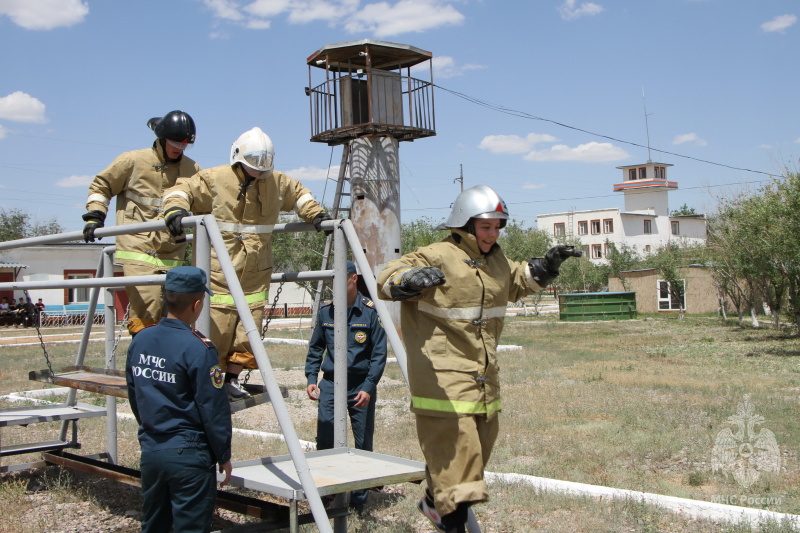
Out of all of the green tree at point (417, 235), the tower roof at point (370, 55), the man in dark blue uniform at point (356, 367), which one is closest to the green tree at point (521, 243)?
the green tree at point (417, 235)

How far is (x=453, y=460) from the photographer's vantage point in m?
3.84

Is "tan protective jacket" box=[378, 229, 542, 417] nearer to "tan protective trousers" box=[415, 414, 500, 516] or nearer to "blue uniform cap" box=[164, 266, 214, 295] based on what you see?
"tan protective trousers" box=[415, 414, 500, 516]

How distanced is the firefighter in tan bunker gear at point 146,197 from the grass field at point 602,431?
6.03 ft

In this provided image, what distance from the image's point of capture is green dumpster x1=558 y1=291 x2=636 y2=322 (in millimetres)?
34812

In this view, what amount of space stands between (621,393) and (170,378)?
9.06m

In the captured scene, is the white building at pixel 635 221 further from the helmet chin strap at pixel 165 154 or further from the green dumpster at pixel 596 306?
the helmet chin strap at pixel 165 154

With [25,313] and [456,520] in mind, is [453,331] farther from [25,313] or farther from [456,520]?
[25,313]

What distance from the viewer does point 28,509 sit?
5.79 meters

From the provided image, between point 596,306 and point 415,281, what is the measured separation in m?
33.1

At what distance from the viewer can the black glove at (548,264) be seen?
4164 mm

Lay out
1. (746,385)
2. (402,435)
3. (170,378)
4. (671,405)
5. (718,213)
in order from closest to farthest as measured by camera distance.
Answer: (170,378) → (402,435) → (671,405) → (746,385) → (718,213)

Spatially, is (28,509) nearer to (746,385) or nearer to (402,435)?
(402,435)

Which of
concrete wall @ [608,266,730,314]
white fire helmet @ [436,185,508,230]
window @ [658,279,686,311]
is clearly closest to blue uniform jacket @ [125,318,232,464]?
white fire helmet @ [436,185,508,230]

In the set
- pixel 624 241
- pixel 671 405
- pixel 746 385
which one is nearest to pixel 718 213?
pixel 746 385
